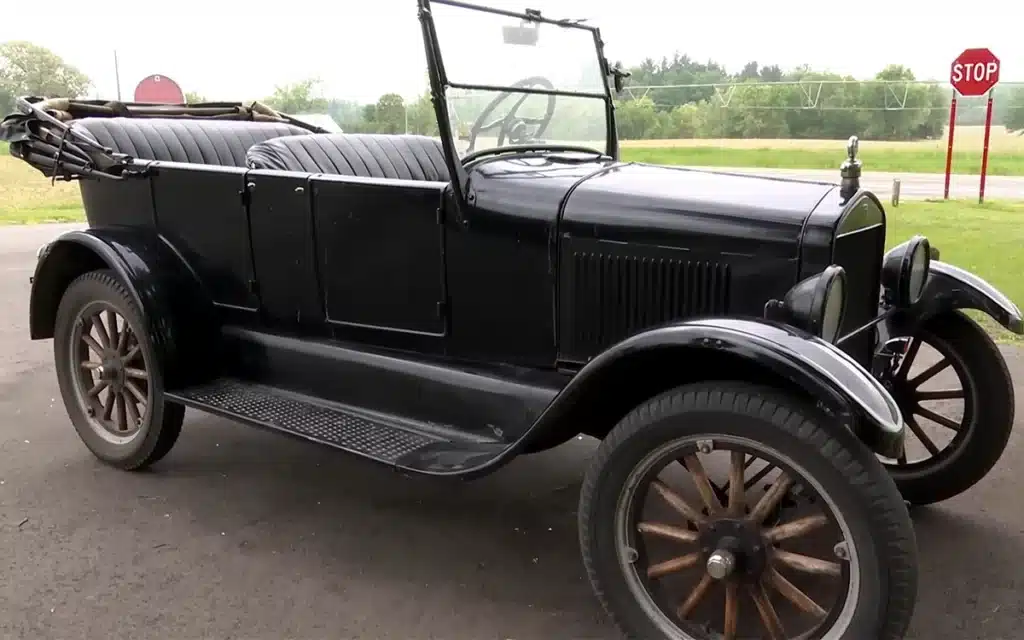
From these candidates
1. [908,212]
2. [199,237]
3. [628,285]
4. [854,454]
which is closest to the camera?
[854,454]

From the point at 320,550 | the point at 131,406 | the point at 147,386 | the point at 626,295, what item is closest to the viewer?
the point at 626,295

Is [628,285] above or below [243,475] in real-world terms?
above

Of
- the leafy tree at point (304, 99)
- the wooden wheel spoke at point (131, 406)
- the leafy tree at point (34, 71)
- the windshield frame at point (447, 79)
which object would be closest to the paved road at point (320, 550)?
the wooden wheel spoke at point (131, 406)

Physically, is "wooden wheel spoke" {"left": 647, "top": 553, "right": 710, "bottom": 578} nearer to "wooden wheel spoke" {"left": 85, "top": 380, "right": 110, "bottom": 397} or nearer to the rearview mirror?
the rearview mirror

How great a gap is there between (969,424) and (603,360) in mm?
1690

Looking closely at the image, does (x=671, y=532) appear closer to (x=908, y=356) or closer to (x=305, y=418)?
(x=305, y=418)

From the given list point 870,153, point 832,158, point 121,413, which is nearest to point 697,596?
point 121,413

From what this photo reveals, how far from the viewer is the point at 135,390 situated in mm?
3459

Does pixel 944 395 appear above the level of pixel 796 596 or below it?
above

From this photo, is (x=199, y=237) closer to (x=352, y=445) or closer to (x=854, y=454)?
(x=352, y=445)

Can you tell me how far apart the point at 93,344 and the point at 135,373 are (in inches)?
13.5

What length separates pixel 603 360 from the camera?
217 cm

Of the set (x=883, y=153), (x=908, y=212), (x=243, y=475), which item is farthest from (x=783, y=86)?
(x=243, y=475)

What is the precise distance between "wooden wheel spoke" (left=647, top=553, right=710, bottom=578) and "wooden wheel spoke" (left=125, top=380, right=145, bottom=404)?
2.28m
